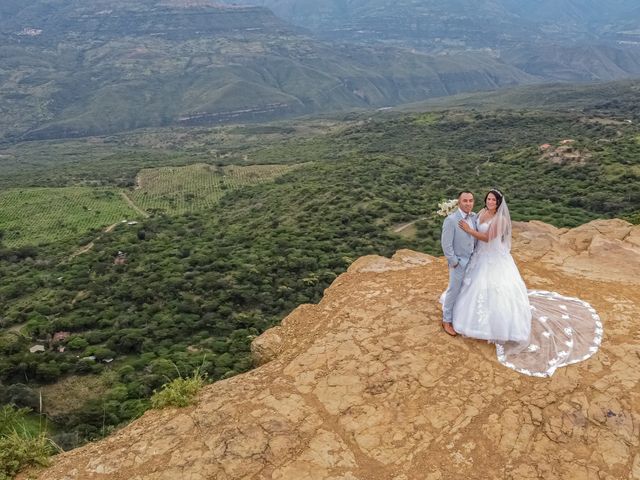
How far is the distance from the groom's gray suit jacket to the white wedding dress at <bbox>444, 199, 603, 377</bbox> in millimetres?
162

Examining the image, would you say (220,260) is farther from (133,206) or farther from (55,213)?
A: (133,206)

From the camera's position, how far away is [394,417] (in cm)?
870

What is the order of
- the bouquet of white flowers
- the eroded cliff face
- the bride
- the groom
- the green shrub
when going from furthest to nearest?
the bouquet of white flowers, the groom, the bride, the green shrub, the eroded cliff face

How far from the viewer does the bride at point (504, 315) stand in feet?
31.8

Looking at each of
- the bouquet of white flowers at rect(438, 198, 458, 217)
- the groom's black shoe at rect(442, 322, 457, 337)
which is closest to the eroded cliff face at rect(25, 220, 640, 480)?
the groom's black shoe at rect(442, 322, 457, 337)

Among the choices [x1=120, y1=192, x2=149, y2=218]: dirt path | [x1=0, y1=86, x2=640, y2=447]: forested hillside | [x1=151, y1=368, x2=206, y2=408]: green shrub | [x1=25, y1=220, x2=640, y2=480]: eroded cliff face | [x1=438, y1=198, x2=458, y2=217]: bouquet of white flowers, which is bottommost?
[x1=120, y1=192, x2=149, y2=218]: dirt path

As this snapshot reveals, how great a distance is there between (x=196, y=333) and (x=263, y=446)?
25828 mm

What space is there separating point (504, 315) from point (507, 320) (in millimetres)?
112

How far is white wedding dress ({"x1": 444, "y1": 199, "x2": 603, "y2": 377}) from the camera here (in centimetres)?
970

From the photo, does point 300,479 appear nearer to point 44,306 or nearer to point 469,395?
point 469,395

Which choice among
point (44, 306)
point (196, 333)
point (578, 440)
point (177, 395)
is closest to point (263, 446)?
point (177, 395)

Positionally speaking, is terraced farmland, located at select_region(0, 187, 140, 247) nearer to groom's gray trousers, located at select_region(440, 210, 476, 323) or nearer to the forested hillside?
the forested hillside

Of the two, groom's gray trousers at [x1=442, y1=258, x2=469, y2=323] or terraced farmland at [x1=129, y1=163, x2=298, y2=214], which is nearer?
groom's gray trousers at [x1=442, y1=258, x2=469, y2=323]

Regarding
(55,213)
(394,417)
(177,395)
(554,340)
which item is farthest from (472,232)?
(55,213)
